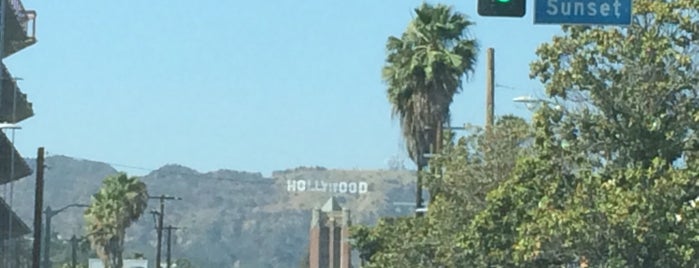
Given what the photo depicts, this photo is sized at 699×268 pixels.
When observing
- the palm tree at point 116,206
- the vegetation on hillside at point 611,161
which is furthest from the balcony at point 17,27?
the vegetation on hillside at point 611,161

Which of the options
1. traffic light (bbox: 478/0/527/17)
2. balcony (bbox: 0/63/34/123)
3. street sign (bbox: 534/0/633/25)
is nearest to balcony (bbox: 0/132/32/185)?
balcony (bbox: 0/63/34/123)

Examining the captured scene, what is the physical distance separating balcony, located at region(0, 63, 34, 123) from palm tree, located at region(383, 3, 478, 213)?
80.4ft

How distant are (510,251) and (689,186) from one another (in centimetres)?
364

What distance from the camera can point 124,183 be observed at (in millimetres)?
99250

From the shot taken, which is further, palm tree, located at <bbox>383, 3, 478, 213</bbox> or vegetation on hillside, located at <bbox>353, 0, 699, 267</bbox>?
palm tree, located at <bbox>383, 3, 478, 213</bbox>

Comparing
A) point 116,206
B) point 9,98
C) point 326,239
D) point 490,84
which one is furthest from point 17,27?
point 326,239

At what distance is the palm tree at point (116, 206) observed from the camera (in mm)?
99250

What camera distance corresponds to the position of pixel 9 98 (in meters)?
73.8

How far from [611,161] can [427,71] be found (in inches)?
915

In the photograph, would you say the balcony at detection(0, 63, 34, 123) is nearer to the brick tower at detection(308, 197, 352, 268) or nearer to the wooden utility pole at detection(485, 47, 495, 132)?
the wooden utility pole at detection(485, 47, 495, 132)

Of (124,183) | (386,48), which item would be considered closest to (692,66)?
(386,48)

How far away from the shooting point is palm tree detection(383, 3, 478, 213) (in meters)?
50.2

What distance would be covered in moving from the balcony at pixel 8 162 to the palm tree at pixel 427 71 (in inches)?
1040

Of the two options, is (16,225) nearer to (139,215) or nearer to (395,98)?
(139,215)
